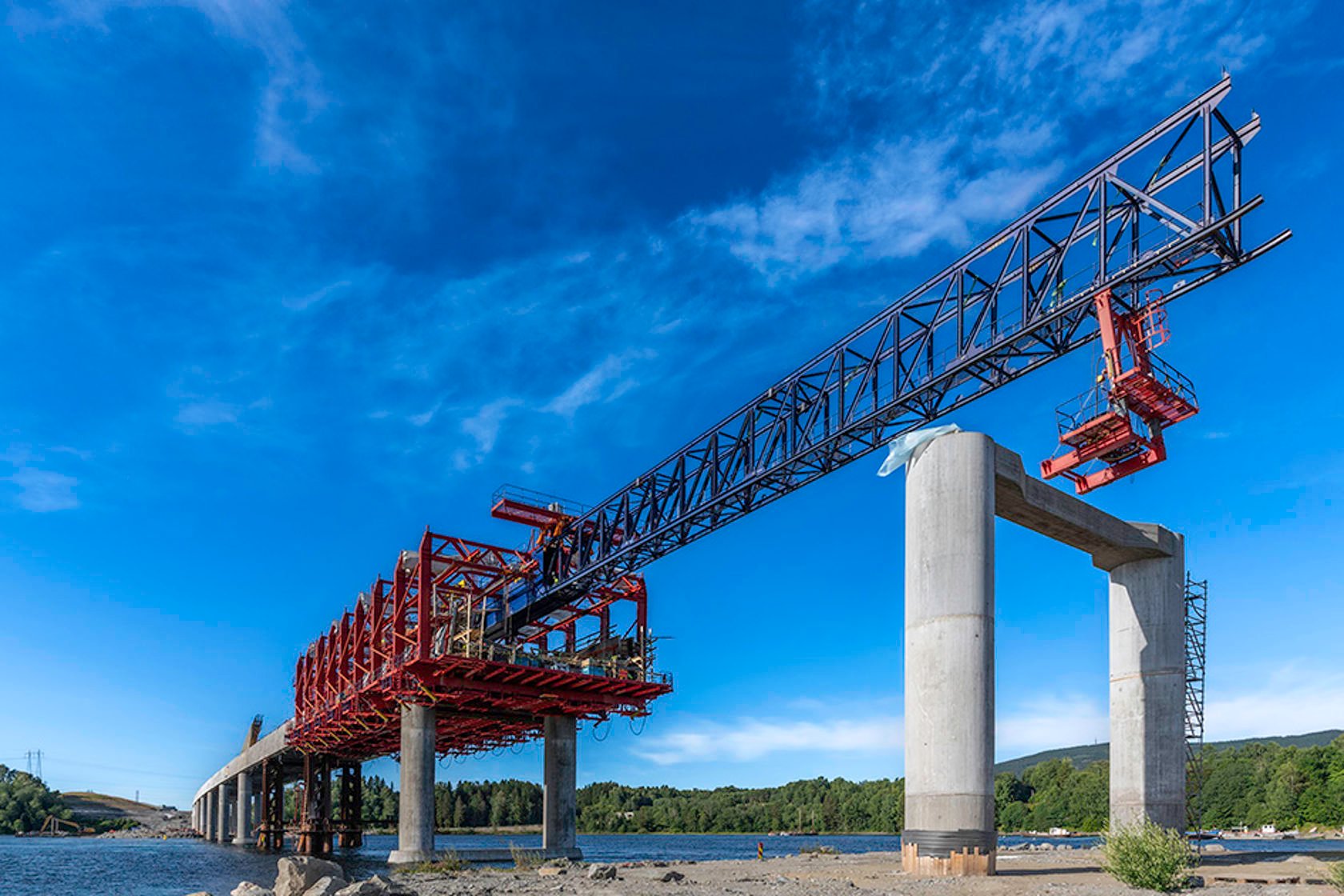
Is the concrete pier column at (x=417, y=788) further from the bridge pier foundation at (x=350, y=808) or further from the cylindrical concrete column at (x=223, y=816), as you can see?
the cylindrical concrete column at (x=223, y=816)

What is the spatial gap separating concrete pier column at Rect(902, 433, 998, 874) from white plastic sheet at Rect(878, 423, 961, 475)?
0.30 m

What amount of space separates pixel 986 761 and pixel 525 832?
181431mm

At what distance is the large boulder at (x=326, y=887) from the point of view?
81.9ft

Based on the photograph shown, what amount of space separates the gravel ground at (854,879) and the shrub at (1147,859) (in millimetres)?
491

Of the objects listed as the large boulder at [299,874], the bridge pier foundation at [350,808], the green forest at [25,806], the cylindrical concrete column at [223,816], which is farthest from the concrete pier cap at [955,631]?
the green forest at [25,806]

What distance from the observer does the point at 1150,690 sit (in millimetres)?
37844

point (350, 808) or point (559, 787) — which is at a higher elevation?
point (559, 787)

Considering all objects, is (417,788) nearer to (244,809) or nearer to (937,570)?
(937,570)

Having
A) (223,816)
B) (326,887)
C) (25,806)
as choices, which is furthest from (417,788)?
(25,806)

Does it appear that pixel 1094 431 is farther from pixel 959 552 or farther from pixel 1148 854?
pixel 1148 854

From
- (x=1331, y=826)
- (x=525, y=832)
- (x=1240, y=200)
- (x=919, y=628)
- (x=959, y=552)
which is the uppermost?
(x=1240, y=200)

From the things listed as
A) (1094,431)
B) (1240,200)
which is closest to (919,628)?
(1094,431)

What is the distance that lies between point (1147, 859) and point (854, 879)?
748 cm

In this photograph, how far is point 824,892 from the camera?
2555 centimetres
